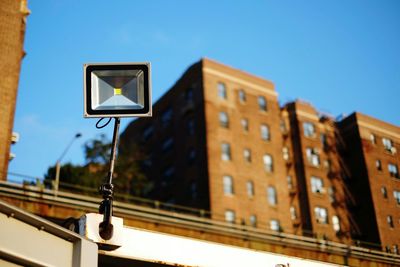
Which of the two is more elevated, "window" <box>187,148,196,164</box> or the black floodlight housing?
"window" <box>187,148,196,164</box>

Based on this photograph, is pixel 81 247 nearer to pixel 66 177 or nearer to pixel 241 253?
pixel 241 253

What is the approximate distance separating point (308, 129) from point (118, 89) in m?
54.5

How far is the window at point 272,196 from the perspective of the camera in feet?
168

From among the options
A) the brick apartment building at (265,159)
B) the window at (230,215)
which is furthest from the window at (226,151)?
the window at (230,215)

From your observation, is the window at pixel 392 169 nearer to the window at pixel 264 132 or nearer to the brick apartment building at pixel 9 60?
the window at pixel 264 132

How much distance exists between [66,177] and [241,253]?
135 ft

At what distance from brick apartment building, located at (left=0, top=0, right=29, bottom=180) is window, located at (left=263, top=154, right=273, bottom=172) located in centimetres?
2686

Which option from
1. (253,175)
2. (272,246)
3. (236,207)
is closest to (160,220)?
(272,246)

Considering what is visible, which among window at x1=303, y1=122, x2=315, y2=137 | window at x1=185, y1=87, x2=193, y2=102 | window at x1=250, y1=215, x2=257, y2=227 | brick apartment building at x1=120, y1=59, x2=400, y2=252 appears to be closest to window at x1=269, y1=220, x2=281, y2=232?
brick apartment building at x1=120, y1=59, x2=400, y2=252

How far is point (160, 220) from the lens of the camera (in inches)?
1195

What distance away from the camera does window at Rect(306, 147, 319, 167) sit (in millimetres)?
58281

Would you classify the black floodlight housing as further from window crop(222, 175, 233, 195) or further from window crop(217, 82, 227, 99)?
window crop(217, 82, 227, 99)

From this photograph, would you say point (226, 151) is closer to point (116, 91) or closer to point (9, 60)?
point (9, 60)

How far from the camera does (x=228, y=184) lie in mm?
48312
